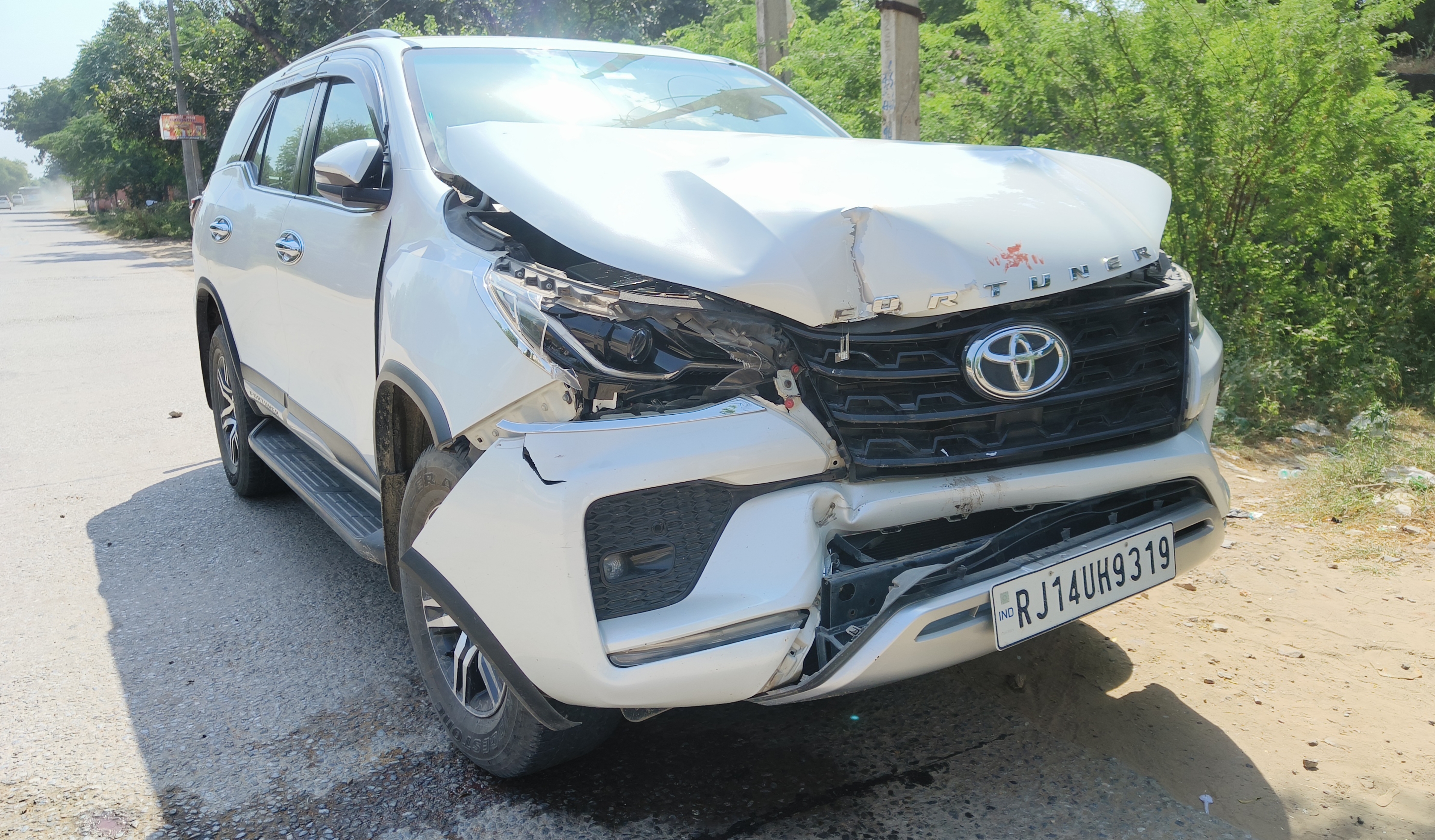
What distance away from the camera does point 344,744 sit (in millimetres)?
2855

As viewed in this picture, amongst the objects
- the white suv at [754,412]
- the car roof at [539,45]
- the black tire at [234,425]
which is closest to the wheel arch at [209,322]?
the black tire at [234,425]

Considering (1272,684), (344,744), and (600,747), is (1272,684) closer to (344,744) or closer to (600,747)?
(600,747)

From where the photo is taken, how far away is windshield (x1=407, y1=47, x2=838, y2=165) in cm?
322

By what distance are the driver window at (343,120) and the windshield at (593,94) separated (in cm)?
22

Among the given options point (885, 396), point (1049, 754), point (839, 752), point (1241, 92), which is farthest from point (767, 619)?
point (1241, 92)

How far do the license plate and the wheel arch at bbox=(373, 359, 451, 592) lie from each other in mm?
1462

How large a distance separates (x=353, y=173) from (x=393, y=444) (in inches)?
29.1

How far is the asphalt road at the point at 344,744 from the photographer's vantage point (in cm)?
249

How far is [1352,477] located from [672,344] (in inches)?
155

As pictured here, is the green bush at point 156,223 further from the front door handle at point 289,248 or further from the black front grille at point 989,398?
the black front grille at point 989,398

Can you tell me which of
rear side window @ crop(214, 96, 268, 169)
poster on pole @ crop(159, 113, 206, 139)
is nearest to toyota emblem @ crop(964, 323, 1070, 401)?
rear side window @ crop(214, 96, 268, 169)

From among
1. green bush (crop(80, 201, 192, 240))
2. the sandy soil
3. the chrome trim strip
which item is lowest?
green bush (crop(80, 201, 192, 240))

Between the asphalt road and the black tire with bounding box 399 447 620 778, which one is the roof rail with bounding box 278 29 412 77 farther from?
the asphalt road

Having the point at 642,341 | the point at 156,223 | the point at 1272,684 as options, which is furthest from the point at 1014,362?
the point at 156,223
